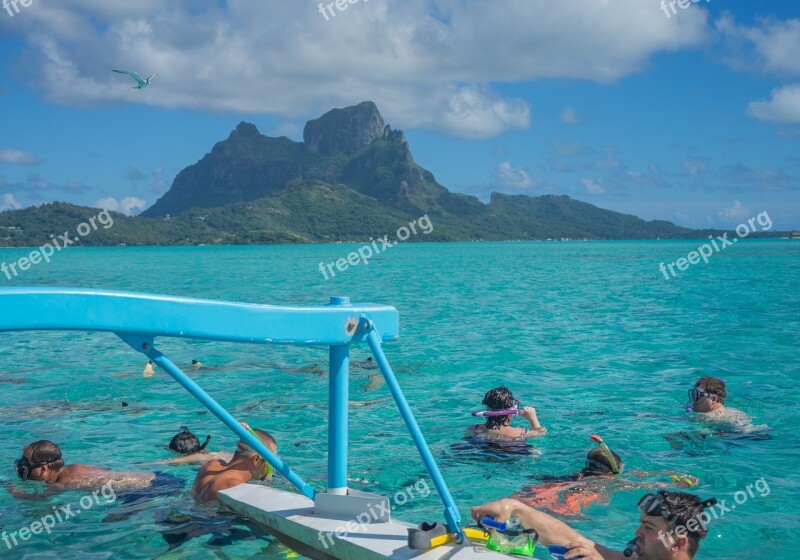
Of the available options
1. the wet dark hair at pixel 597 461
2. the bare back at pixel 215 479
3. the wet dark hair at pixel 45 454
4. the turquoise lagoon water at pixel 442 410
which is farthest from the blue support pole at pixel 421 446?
the wet dark hair at pixel 45 454

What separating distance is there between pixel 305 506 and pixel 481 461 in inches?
182

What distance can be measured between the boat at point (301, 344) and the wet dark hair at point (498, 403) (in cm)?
494

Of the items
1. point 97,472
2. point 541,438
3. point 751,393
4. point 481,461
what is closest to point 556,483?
point 481,461

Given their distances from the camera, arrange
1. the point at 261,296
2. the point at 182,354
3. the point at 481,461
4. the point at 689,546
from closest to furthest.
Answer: the point at 689,546
the point at 481,461
the point at 182,354
the point at 261,296

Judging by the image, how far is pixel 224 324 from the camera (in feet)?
12.7

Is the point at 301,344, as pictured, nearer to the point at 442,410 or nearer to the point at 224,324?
the point at 224,324

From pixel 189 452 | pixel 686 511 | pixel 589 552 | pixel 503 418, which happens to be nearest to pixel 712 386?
pixel 503 418

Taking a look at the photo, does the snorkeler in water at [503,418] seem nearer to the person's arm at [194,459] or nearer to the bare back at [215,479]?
the person's arm at [194,459]

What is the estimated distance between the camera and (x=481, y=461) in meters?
9.35

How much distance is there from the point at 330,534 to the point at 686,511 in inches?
87.1

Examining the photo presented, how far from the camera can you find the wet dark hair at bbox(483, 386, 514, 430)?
995cm

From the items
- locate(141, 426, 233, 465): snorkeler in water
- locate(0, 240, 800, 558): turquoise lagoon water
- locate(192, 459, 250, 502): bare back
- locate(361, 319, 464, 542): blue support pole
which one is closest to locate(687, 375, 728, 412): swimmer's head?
locate(0, 240, 800, 558): turquoise lagoon water

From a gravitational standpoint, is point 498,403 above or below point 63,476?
above

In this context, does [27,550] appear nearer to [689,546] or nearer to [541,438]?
[689,546]
